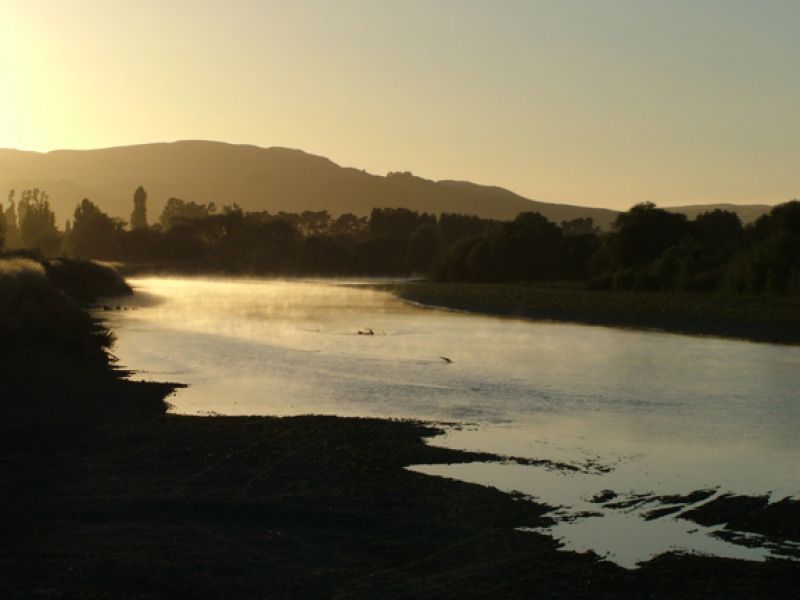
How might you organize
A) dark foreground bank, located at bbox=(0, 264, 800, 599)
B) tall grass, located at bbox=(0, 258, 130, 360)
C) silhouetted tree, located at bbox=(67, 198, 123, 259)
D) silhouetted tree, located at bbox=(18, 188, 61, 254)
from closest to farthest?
dark foreground bank, located at bbox=(0, 264, 800, 599), tall grass, located at bbox=(0, 258, 130, 360), silhouetted tree, located at bbox=(18, 188, 61, 254), silhouetted tree, located at bbox=(67, 198, 123, 259)

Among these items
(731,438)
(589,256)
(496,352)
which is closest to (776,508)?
(731,438)

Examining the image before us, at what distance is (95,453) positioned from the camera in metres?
16.1

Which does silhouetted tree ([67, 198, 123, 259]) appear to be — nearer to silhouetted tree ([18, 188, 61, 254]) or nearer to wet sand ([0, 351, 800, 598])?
silhouetted tree ([18, 188, 61, 254])

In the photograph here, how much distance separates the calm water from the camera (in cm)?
1483

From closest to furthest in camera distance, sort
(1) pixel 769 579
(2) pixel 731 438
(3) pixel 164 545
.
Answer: (1) pixel 769 579 → (3) pixel 164 545 → (2) pixel 731 438

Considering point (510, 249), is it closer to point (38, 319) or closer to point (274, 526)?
point (38, 319)

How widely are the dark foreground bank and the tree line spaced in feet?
168

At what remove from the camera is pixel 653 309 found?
59.6m

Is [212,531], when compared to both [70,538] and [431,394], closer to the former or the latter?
[70,538]

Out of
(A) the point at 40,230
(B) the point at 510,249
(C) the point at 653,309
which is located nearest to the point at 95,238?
(A) the point at 40,230

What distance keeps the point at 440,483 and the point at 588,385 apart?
47.1 feet

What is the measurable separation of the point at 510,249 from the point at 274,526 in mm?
101187

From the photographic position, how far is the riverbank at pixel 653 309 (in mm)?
48625

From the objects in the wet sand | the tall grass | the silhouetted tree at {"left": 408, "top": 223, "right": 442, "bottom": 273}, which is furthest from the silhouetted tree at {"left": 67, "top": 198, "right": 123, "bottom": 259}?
the wet sand
